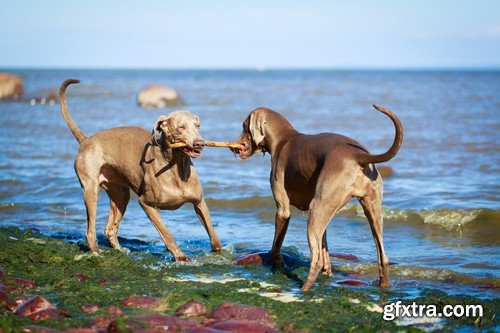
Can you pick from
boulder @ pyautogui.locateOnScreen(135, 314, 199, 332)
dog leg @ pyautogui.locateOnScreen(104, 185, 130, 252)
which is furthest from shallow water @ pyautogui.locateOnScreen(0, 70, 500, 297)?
boulder @ pyautogui.locateOnScreen(135, 314, 199, 332)

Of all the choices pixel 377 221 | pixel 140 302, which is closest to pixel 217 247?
pixel 377 221

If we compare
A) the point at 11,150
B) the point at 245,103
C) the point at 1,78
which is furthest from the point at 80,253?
the point at 1,78

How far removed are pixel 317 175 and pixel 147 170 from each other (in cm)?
231

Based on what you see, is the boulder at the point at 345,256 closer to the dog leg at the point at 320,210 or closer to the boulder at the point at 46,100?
the dog leg at the point at 320,210

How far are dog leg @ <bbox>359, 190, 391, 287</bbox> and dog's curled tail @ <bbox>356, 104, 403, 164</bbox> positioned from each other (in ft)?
1.28

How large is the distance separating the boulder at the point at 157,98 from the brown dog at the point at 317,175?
3360 centimetres

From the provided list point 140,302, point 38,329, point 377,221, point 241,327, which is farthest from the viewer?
point 377,221

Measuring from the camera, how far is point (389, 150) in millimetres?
7176

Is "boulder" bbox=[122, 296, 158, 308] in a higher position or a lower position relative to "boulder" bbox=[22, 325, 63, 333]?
lower

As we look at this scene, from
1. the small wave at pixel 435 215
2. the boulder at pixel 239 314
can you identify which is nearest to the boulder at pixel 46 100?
the small wave at pixel 435 215

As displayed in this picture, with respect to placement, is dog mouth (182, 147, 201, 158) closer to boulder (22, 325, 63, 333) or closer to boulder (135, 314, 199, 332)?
boulder (135, 314, 199, 332)

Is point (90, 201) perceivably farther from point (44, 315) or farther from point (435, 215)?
point (435, 215)

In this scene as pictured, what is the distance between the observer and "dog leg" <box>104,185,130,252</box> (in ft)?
33.6

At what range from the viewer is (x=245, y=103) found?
42844 millimetres
